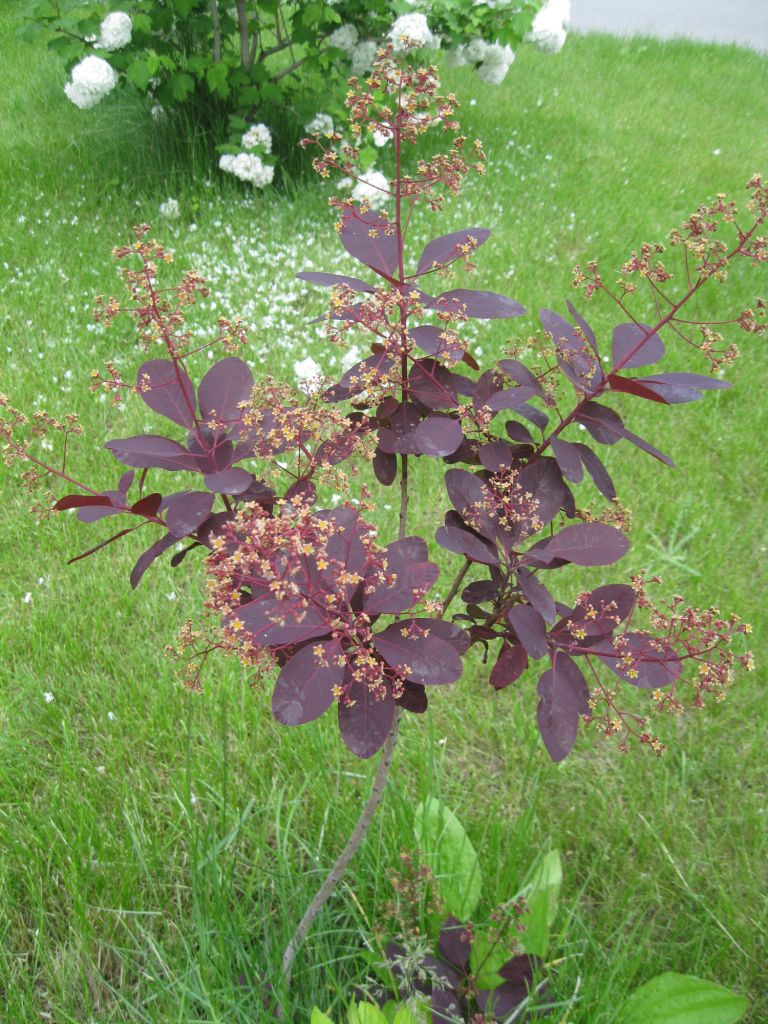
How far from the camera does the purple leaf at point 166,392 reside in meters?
1.35

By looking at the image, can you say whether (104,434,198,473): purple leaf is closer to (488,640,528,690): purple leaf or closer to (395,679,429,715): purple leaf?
(395,679,429,715): purple leaf

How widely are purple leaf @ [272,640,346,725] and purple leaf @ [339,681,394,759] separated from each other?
6cm

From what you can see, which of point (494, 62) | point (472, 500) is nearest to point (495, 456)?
point (472, 500)

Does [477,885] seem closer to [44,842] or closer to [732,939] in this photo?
[732,939]

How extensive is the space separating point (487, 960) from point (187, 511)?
1.19 m

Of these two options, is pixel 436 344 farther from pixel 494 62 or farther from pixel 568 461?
pixel 494 62

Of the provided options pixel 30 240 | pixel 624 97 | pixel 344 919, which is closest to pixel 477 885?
pixel 344 919

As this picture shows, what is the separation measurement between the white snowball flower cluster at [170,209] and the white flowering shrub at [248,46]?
0.36m

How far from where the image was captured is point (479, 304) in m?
1.35

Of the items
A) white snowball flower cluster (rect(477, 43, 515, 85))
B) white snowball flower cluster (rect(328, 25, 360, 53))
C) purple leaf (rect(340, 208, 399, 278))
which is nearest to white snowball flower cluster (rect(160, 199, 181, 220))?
white snowball flower cluster (rect(328, 25, 360, 53))

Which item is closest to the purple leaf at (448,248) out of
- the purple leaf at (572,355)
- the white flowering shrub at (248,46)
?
the purple leaf at (572,355)

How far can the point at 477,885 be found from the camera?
1968 millimetres

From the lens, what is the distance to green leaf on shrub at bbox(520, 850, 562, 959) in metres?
1.87

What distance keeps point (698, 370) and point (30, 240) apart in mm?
3546
